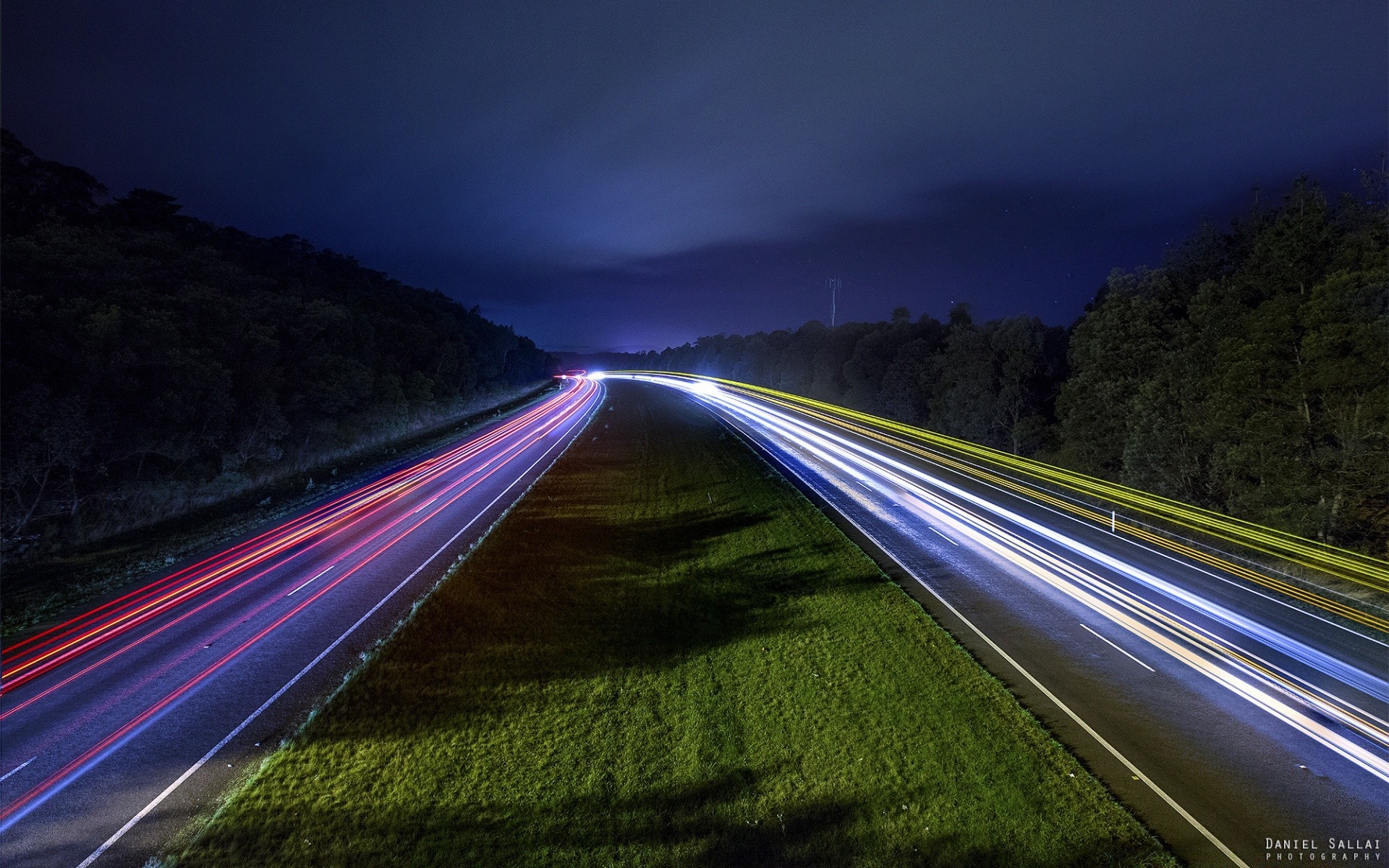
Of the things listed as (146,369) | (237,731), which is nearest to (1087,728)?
(237,731)

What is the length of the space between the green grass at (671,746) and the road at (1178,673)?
92cm

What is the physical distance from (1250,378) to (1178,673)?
21.2 metres

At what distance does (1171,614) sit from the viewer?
1461cm

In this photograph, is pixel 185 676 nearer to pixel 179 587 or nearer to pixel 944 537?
pixel 179 587

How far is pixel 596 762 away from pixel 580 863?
1.85m

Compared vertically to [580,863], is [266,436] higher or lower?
higher

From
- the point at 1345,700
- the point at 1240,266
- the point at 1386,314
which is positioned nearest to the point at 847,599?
the point at 1345,700

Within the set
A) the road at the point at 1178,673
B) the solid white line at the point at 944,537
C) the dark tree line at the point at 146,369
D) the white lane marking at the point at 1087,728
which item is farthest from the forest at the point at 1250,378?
the dark tree line at the point at 146,369

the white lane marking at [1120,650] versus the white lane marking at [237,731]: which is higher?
the white lane marking at [1120,650]

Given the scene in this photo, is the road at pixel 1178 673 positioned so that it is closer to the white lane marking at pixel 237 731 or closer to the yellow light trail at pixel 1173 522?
the yellow light trail at pixel 1173 522

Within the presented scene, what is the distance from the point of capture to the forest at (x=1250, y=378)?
22.5 metres

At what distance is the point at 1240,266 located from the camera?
34812 millimetres

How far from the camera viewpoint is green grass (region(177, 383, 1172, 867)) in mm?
8195

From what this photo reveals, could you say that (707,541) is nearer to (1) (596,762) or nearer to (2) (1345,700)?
(1) (596,762)
